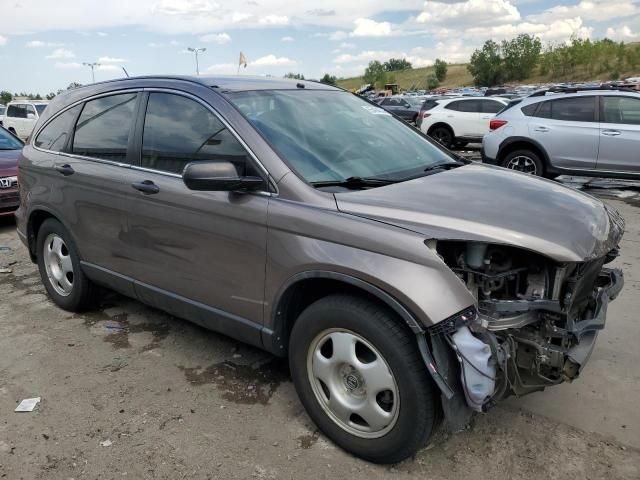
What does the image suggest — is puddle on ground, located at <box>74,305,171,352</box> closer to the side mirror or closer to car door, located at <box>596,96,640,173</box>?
the side mirror

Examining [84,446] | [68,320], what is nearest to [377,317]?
[84,446]

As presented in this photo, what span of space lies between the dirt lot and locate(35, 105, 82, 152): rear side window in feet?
4.80

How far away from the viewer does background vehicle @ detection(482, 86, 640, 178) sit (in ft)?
30.2

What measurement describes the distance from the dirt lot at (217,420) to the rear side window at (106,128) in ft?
4.47

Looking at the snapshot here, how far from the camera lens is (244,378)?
3.53m

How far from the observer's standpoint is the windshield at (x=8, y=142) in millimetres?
8664

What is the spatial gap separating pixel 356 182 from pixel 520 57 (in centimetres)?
9999

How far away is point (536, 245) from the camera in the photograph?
2400 millimetres

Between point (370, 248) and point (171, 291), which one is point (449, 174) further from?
point (171, 291)

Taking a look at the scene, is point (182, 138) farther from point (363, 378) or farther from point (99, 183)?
point (363, 378)

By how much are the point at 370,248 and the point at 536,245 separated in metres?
Result: 0.71

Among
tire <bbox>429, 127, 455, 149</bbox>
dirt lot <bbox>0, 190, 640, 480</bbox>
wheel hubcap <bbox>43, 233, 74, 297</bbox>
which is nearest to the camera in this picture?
dirt lot <bbox>0, 190, 640, 480</bbox>

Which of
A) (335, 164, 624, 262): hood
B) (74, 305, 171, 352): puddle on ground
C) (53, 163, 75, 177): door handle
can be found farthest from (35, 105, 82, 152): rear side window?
(335, 164, 624, 262): hood

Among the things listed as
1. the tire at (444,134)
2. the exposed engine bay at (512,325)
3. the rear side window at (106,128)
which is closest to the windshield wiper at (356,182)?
the exposed engine bay at (512,325)
